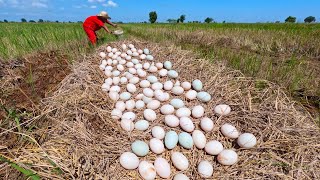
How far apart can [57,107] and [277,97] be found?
187cm

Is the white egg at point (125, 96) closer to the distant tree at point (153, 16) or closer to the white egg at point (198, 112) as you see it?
the white egg at point (198, 112)

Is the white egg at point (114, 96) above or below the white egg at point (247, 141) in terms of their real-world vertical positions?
above

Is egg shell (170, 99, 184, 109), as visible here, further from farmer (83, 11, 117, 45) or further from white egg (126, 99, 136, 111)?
farmer (83, 11, 117, 45)

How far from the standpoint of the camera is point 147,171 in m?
1.49

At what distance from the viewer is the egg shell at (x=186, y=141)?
1.68 meters

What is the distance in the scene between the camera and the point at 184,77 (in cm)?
273

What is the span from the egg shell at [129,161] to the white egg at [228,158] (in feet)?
1.83

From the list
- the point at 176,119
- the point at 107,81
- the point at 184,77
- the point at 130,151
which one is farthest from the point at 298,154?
the point at 107,81

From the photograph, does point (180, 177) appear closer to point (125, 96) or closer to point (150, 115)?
point (150, 115)

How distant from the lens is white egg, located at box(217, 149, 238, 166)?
5.04ft

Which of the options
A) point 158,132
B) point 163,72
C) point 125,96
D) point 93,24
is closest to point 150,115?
point 158,132

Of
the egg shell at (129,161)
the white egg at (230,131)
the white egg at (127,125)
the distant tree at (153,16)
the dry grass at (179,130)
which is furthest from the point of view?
the distant tree at (153,16)

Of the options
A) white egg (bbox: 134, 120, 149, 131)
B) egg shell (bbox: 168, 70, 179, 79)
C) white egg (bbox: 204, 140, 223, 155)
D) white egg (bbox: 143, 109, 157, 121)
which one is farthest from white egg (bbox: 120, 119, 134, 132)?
egg shell (bbox: 168, 70, 179, 79)

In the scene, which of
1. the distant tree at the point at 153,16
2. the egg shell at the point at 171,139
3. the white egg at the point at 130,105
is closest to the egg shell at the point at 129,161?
the egg shell at the point at 171,139
